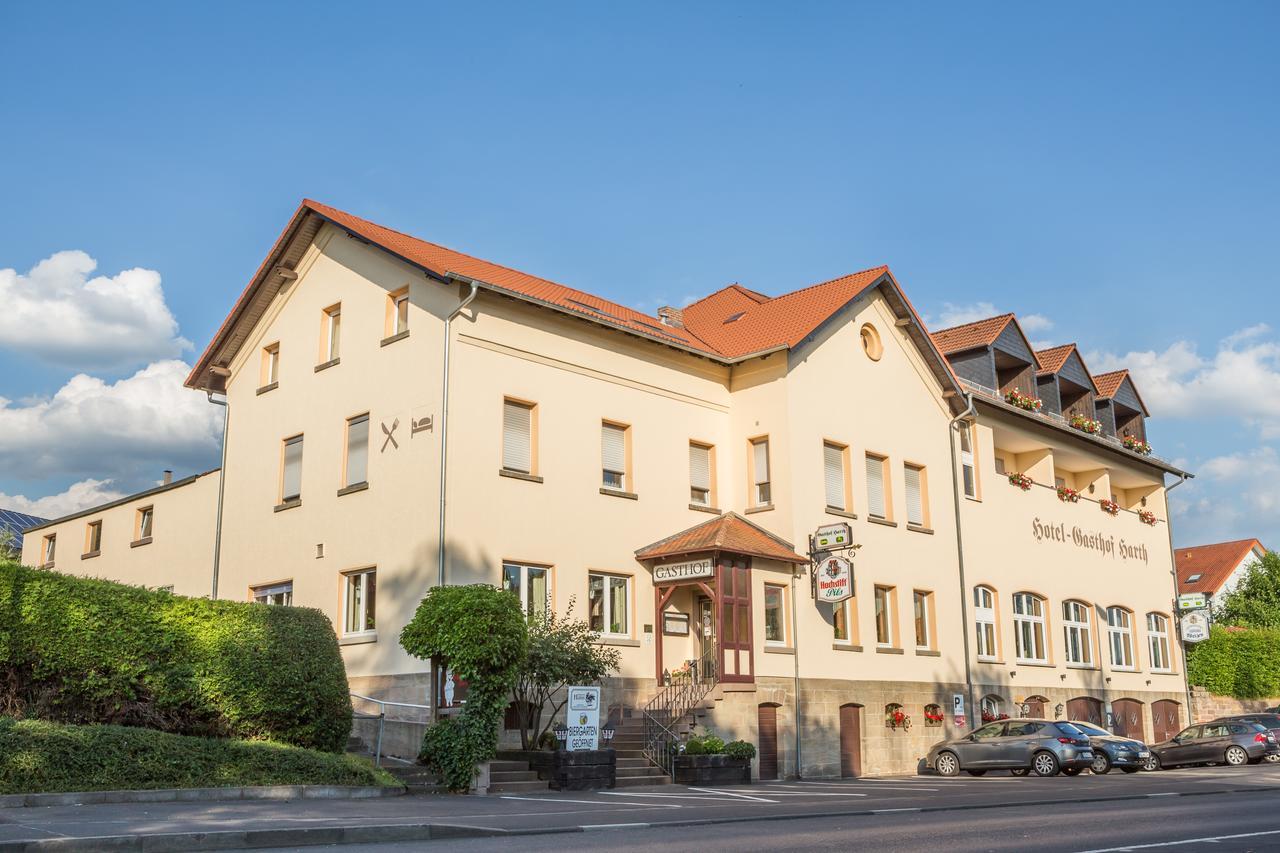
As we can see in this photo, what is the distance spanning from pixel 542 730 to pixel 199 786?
861cm

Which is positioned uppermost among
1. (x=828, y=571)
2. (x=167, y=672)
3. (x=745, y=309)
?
(x=745, y=309)

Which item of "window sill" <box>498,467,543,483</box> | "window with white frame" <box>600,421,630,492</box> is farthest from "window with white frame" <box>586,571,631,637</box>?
"window sill" <box>498,467,543,483</box>

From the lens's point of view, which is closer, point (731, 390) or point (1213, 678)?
point (731, 390)

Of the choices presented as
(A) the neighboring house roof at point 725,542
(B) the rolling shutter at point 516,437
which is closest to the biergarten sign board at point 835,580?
(A) the neighboring house roof at point 725,542

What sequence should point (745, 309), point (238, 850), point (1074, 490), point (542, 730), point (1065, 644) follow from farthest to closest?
point (1074, 490)
point (1065, 644)
point (745, 309)
point (542, 730)
point (238, 850)

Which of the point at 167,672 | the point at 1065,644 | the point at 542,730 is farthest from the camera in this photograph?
the point at 1065,644

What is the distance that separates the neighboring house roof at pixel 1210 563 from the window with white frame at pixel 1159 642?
27.5 meters

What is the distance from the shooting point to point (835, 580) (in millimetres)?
27078

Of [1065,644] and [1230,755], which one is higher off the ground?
[1065,644]

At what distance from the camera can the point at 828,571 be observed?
1076 inches

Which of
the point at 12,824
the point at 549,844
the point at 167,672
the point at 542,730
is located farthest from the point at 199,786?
the point at 542,730

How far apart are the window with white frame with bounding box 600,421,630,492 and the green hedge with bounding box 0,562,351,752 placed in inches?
344

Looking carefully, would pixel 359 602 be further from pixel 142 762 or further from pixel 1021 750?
pixel 1021 750

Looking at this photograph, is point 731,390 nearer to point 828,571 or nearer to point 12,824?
point 828,571
